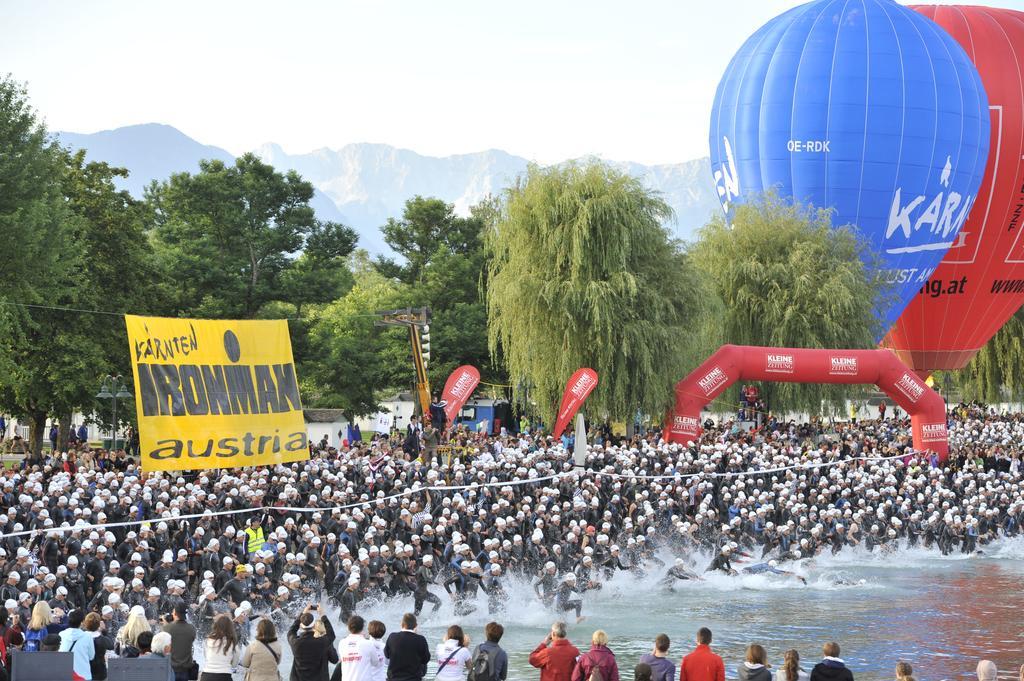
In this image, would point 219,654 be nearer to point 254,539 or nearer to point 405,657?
point 405,657

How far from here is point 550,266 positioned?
40.0 meters

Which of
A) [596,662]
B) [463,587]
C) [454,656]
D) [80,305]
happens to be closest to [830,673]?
[596,662]

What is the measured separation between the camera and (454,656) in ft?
41.6

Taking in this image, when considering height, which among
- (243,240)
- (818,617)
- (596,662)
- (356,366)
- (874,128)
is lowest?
(818,617)

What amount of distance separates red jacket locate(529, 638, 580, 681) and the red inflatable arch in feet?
87.7

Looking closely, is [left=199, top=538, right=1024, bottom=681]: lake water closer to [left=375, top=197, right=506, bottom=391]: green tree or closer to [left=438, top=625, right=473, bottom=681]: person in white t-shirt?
[left=438, top=625, right=473, bottom=681]: person in white t-shirt

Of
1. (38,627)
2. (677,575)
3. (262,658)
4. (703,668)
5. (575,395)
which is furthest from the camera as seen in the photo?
(575,395)

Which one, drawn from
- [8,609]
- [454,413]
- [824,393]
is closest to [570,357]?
[454,413]

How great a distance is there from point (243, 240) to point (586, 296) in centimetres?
1761

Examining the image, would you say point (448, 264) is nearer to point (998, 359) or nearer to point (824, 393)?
point (824, 393)

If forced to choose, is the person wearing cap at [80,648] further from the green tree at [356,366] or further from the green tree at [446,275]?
the green tree at [446,275]

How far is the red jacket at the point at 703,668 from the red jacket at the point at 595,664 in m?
0.72

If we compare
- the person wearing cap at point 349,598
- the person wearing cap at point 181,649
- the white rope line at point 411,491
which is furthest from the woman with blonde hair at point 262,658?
the person wearing cap at point 349,598

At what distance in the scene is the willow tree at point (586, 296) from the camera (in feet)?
129
